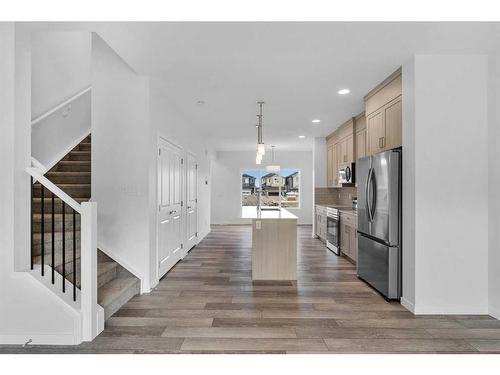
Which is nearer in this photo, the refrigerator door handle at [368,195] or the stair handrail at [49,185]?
the stair handrail at [49,185]

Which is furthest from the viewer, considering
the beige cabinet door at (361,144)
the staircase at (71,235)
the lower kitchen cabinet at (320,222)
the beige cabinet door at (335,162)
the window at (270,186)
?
the window at (270,186)

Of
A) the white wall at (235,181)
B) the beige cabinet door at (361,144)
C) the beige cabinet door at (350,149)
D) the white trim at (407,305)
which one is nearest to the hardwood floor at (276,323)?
the white trim at (407,305)

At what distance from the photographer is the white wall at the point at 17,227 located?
2451mm

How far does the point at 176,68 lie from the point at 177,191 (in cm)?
239

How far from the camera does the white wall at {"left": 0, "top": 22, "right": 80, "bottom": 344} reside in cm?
245

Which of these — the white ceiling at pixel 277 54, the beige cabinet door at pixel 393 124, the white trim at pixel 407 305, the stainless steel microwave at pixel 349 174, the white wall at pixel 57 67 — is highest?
the white wall at pixel 57 67

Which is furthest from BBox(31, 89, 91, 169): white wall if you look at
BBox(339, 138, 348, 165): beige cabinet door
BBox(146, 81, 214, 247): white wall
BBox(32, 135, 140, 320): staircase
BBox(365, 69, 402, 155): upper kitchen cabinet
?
BBox(339, 138, 348, 165): beige cabinet door

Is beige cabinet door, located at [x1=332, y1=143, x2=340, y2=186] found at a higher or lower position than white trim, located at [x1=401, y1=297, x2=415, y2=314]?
higher

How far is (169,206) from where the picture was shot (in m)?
4.86

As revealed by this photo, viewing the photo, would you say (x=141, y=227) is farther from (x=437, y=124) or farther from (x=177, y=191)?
(x=437, y=124)

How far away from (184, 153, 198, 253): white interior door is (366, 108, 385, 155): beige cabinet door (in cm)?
341

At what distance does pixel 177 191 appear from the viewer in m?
5.36

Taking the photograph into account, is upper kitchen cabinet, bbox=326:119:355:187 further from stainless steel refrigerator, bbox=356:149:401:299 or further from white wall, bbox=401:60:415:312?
white wall, bbox=401:60:415:312

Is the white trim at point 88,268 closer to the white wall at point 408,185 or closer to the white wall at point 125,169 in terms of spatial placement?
the white wall at point 125,169
